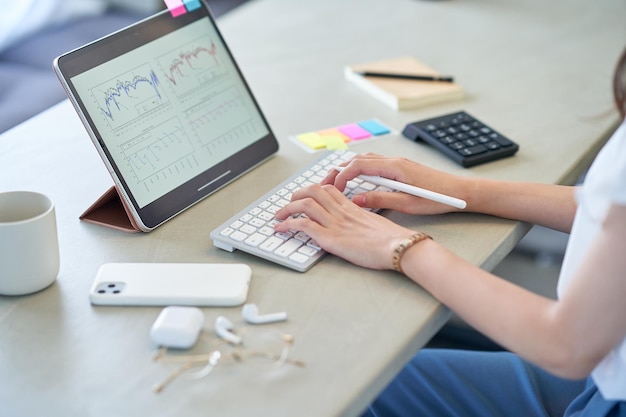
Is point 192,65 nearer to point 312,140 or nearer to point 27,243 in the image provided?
point 312,140

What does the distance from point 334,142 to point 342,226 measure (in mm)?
339

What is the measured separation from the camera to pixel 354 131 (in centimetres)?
135

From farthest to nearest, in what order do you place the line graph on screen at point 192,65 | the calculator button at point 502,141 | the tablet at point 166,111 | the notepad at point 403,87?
the notepad at point 403,87 < the calculator button at point 502,141 < the line graph on screen at point 192,65 < the tablet at point 166,111

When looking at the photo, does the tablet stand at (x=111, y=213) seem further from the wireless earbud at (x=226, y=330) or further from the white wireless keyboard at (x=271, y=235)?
the wireless earbud at (x=226, y=330)

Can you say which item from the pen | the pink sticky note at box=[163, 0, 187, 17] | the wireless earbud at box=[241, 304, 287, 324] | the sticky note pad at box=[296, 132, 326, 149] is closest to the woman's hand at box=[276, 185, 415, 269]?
the wireless earbud at box=[241, 304, 287, 324]

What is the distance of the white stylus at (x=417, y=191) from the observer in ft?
3.46

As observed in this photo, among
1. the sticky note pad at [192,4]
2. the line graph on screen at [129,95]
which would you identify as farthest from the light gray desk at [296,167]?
the sticky note pad at [192,4]

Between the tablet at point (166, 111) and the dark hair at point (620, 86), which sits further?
the tablet at point (166, 111)

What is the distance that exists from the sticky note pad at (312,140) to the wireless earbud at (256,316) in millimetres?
470

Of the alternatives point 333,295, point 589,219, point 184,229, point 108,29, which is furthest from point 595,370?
point 108,29

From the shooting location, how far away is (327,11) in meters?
1.91

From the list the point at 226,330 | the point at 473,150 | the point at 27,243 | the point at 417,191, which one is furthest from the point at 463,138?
the point at 27,243


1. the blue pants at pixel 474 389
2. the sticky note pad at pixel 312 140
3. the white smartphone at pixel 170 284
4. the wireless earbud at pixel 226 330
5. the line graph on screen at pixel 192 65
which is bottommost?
the blue pants at pixel 474 389

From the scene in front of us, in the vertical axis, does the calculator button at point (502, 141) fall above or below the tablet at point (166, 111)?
below
